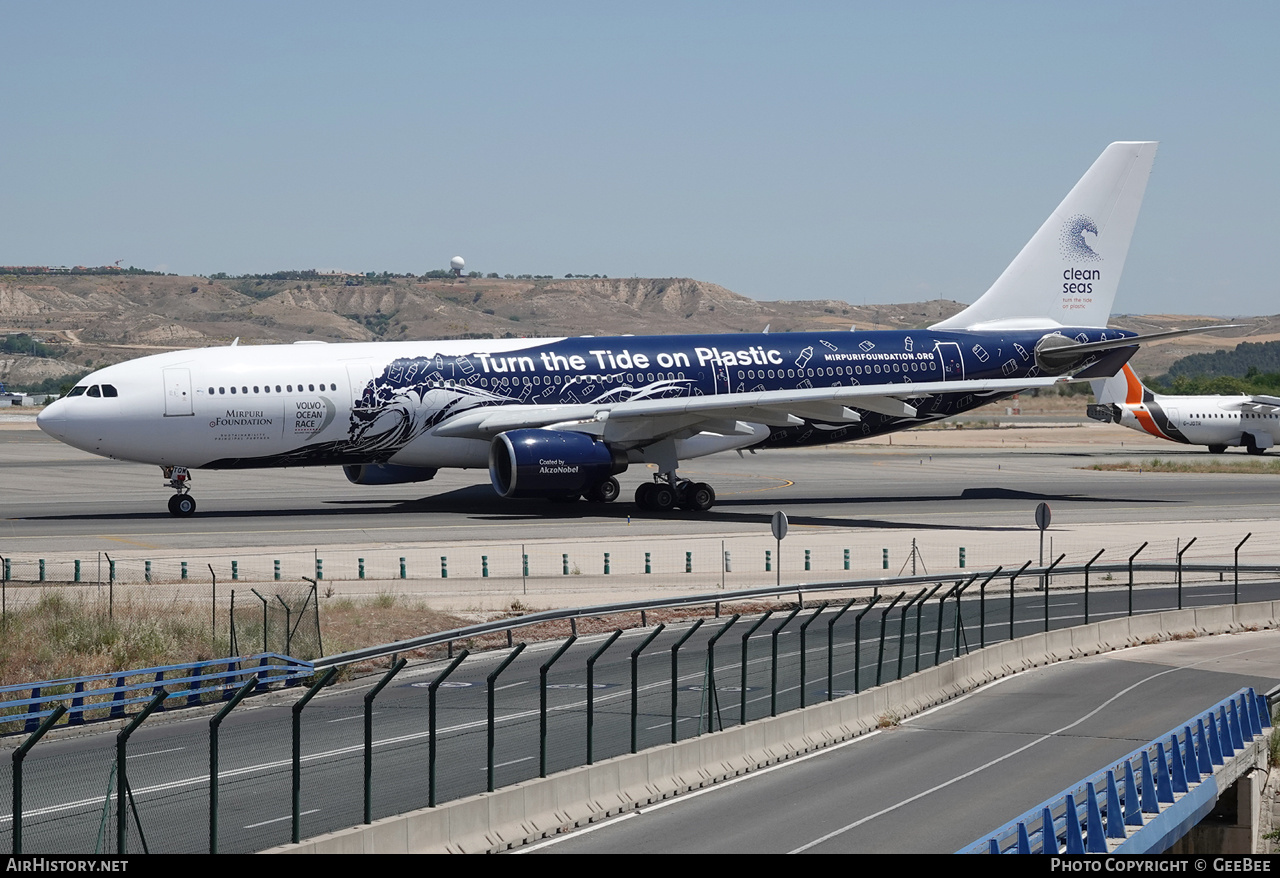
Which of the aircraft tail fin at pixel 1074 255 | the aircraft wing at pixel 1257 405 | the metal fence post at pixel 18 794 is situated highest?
the aircraft tail fin at pixel 1074 255

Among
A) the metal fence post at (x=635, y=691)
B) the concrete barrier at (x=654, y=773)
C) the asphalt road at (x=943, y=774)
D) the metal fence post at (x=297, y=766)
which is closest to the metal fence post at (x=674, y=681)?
the concrete barrier at (x=654, y=773)

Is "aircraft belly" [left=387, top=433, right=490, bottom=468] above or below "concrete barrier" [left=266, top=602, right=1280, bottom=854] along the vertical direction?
above

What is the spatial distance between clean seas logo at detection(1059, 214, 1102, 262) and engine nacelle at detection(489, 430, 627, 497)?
22282 millimetres

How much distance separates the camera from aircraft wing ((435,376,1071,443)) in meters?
48.0

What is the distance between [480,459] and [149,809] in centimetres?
3565

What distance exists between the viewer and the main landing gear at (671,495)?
51.6 metres

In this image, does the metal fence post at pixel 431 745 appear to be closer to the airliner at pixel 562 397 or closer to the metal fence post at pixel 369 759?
the metal fence post at pixel 369 759

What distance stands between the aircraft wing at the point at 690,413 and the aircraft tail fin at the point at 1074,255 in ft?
32.0

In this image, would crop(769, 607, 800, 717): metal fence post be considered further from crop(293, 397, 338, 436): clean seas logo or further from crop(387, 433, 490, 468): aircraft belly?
crop(387, 433, 490, 468): aircraft belly

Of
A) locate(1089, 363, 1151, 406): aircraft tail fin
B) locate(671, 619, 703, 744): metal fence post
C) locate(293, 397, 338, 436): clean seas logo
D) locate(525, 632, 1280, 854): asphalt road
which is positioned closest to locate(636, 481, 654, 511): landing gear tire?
locate(293, 397, 338, 436): clean seas logo

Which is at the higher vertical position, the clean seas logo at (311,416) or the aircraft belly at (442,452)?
the clean seas logo at (311,416)

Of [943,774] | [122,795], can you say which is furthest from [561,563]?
[122,795]

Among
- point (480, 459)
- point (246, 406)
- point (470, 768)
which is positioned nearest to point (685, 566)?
point (480, 459)

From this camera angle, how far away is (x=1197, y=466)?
73750 mm
